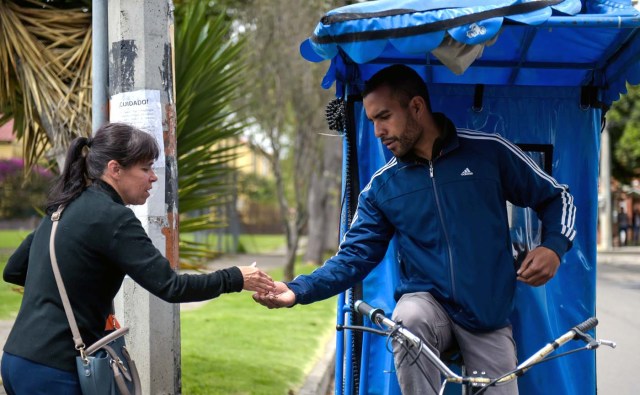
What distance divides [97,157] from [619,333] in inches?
375

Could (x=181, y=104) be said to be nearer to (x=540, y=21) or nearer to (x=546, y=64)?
(x=546, y=64)

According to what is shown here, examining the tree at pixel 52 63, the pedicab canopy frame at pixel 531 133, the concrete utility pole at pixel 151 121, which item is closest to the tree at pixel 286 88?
the tree at pixel 52 63

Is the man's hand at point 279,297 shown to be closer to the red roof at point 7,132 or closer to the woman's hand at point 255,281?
the woman's hand at point 255,281

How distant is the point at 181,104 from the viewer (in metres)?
7.11

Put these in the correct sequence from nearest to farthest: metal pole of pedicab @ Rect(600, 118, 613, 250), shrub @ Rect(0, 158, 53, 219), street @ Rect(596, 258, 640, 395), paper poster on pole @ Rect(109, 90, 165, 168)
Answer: paper poster on pole @ Rect(109, 90, 165, 168)
street @ Rect(596, 258, 640, 395)
shrub @ Rect(0, 158, 53, 219)
metal pole of pedicab @ Rect(600, 118, 613, 250)

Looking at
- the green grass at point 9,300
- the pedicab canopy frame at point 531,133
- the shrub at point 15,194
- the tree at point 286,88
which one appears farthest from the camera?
the tree at point 286,88

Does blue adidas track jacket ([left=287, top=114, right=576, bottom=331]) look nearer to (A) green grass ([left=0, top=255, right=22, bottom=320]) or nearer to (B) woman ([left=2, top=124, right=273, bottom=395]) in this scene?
(B) woman ([left=2, top=124, right=273, bottom=395])

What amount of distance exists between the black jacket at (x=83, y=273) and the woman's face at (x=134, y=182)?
0.07 metres

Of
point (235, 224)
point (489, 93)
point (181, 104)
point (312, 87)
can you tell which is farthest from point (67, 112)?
point (235, 224)

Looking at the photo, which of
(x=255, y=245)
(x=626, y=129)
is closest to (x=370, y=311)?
(x=255, y=245)

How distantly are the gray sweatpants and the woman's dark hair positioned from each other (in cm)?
121

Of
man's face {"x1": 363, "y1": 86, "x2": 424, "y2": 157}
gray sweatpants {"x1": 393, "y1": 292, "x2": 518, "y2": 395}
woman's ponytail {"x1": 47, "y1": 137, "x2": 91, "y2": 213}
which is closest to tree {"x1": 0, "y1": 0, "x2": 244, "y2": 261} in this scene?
woman's ponytail {"x1": 47, "y1": 137, "x2": 91, "y2": 213}

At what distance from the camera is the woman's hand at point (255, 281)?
12.0 feet

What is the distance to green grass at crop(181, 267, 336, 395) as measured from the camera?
7406mm
